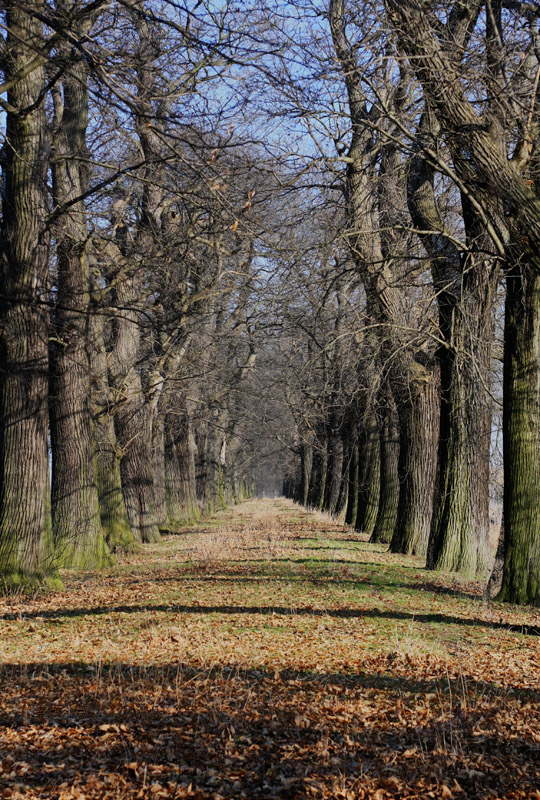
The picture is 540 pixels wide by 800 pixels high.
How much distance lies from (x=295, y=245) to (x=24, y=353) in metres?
4.43

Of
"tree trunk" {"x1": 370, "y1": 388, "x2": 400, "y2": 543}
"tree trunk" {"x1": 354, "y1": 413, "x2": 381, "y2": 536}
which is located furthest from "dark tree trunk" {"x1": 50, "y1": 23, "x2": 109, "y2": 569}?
"tree trunk" {"x1": 354, "y1": 413, "x2": 381, "y2": 536}

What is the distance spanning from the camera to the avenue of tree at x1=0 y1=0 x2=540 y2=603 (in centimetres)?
741

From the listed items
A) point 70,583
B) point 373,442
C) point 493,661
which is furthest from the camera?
point 373,442

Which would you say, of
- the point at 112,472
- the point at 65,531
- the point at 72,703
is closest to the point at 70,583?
the point at 65,531

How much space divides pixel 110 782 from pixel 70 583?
7101 millimetres

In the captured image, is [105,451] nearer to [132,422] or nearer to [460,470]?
[132,422]

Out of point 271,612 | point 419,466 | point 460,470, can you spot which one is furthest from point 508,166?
point 419,466

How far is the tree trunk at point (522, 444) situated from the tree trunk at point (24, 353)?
6297mm

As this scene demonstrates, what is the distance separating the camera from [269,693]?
18.1 ft

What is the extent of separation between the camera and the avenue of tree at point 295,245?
7.41m

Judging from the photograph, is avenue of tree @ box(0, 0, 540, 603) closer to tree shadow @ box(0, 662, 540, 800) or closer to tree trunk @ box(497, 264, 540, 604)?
tree trunk @ box(497, 264, 540, 604)

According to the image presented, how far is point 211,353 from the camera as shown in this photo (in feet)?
75.9

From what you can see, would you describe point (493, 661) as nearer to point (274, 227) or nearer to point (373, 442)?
point (274, 227)

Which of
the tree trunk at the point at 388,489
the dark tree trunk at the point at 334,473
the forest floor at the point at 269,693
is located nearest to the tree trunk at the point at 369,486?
the tree trunk at the point at 388,489
